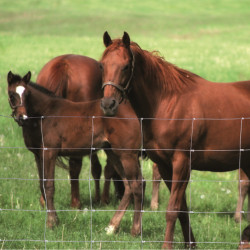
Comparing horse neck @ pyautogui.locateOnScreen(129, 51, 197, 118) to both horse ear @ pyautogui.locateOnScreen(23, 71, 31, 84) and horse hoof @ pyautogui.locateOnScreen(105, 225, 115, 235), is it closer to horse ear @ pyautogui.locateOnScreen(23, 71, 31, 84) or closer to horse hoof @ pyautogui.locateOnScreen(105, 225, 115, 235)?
horse hoof @ pyautogui.locateOnScreen(105, 225, 115, 235)

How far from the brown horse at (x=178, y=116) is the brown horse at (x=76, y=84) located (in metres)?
2.84

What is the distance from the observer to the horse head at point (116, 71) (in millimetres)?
6043

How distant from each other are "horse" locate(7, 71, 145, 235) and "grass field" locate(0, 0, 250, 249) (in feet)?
1.33

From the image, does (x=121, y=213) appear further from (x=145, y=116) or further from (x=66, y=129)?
(x=145, y=116)

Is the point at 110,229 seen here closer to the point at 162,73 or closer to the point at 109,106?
the point at 162,73

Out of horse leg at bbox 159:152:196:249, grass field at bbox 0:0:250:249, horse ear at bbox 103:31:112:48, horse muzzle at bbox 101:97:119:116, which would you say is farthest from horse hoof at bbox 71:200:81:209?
horse muzzle at bbox 101:97:119:116

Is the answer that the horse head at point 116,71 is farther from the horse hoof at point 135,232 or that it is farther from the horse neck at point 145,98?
the horse hoof at point 135,232

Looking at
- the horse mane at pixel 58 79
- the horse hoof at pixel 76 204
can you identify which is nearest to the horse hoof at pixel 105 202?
the horse hoof at pixel 76 204

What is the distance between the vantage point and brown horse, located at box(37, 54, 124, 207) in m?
9.55

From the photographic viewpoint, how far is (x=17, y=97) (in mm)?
8047

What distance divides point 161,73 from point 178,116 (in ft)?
1.72

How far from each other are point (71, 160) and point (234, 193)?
Answer: 2.78 m

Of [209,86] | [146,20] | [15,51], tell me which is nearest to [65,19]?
[146,20]

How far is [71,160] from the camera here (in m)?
9.59
